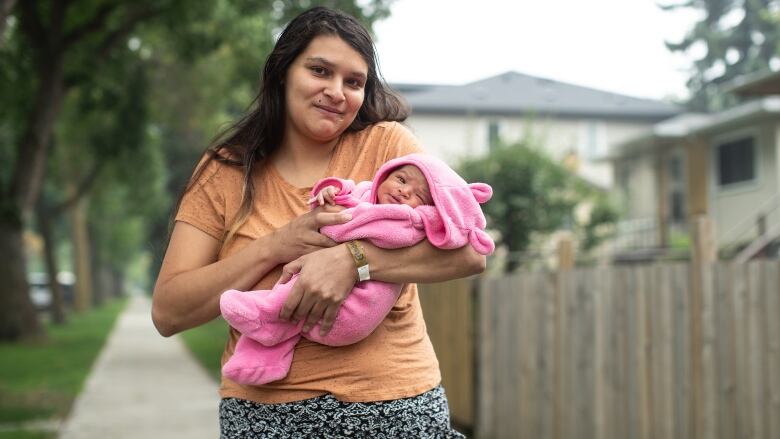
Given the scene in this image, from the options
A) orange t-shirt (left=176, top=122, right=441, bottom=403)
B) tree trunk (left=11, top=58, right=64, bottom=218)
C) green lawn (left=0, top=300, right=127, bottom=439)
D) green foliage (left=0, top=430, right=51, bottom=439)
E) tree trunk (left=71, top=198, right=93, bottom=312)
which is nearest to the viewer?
orange t-shirt (left=176, top=122, right=441, bottom=403)

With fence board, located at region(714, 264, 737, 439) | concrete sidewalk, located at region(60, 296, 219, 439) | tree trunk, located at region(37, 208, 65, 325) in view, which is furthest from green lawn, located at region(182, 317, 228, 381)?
fence board, located at region(714, 264, 737, 439)

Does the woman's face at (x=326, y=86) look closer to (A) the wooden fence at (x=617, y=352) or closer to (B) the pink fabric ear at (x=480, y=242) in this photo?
(B) the pink fabric ear at (x=480, y=242)

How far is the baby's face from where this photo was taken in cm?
237

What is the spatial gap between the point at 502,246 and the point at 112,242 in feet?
107

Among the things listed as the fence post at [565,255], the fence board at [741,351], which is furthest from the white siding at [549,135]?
the fence board at [741,351]

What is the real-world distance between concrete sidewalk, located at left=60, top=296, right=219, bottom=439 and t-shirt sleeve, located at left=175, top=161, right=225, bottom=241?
6.91 m

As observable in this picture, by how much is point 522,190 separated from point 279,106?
17085 mm

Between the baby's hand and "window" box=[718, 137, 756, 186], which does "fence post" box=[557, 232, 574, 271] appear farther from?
"window" box=[718, 137, 756, 186]

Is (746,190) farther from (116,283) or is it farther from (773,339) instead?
(116,283)

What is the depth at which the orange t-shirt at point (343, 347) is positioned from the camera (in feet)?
7.94

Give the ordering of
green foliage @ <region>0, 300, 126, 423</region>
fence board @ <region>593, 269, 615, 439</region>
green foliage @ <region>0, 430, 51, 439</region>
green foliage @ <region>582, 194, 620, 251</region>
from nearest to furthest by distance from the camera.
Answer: fence board @ <region>593, 269, 615, 439</region>, green foliage @ <region>0, 430, 51, 439</region>, green foliage @ <region>0, 300, 126, 423</region>, green foliage @ <region>582, 194, 620, 251</region>

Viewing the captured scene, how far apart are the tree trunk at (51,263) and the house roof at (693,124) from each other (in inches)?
632

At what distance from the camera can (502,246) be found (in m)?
19.8

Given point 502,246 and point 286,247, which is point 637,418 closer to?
point 286,247
